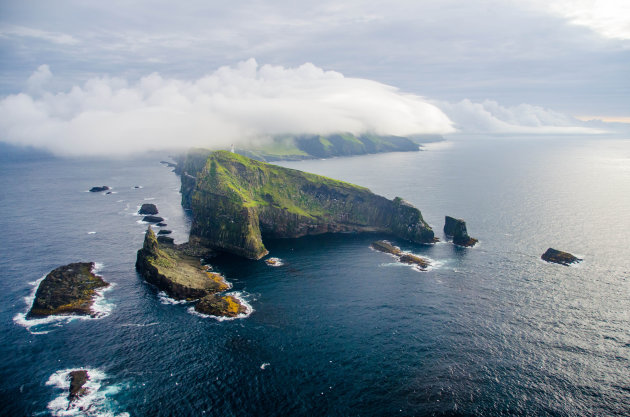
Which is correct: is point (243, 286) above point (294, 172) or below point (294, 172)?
below

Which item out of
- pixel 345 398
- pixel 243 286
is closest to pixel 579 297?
pixel 345 398

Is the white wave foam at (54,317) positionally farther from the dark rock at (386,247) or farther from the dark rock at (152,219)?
the dark rock at (386,247)

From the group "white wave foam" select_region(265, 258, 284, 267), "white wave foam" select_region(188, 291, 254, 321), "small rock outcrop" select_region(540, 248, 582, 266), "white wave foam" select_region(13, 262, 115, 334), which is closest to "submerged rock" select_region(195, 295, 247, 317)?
"white wave foam" select_region(188, 291, 254, 321)

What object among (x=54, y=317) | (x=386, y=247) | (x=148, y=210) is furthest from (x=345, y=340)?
(x=148, y=210)

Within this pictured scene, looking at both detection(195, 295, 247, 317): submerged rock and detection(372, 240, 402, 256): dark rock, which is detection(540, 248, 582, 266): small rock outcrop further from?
detection(195, 295, 247, 317): submerged rock

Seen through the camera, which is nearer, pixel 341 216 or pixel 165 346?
pixel 165 346

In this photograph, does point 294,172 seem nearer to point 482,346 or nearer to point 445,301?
point 445,301
